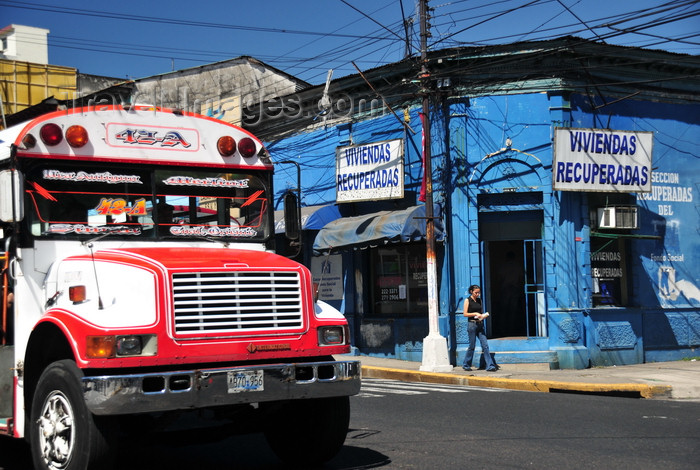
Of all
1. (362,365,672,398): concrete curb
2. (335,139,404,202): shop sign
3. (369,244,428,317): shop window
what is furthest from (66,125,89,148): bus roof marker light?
(369,244,428,317): shop window

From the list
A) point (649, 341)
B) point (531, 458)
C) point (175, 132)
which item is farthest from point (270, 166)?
point (649, 341)

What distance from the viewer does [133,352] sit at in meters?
6.30

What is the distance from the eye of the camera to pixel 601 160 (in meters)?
19.0

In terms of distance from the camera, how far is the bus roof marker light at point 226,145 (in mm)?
8219

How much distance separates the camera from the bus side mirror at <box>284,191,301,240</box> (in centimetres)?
862

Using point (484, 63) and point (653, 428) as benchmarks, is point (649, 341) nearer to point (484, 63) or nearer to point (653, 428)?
point (484, 63)

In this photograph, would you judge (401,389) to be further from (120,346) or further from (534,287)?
(120,346)

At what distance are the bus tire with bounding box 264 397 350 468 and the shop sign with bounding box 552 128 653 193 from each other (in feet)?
39.8

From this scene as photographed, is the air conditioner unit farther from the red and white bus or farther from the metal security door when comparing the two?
the red and white bus

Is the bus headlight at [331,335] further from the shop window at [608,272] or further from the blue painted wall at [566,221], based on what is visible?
the shop window at [608,272]

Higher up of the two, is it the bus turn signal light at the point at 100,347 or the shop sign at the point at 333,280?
the shop sign at the point at 333,280

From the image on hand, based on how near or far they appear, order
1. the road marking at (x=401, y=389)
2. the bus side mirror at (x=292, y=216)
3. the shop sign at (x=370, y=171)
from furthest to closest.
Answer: the shop sign at (x=370, y=171), the road marking at (x=401, y=389), the bus side mirror at (x=292, y=216)

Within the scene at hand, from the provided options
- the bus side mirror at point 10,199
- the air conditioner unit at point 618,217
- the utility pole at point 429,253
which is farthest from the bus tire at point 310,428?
the air conditioner unit at point 618,217

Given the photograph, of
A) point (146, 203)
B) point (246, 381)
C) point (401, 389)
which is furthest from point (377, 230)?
point (246, 381)
